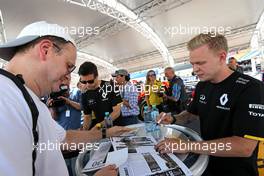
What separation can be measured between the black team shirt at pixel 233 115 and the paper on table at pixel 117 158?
56 centimetres

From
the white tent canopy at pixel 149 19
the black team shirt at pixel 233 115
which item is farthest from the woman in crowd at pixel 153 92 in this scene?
the white tent canopy at pixel 149 19

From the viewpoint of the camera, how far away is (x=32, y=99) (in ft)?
1.98

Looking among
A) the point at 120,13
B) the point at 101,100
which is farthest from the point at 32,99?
the point at 120,13

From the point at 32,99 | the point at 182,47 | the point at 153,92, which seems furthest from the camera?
the point at 182,47

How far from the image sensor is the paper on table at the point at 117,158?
1117 mm

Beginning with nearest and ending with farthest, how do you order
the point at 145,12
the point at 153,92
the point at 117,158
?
1. the point at 117,158
2. the point at 153,92
3. the point at 145,12

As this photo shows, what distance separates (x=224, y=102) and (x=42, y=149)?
1.04m

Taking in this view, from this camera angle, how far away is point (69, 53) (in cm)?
84

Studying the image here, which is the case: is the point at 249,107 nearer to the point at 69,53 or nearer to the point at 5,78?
the point at 69,53

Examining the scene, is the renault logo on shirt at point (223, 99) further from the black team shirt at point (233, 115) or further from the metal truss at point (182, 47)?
the metal truss at point (182, 47)

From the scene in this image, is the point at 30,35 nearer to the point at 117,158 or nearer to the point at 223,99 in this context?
the point at 117,158

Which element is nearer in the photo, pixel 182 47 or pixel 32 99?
pixel 32 99

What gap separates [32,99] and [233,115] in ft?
3.44

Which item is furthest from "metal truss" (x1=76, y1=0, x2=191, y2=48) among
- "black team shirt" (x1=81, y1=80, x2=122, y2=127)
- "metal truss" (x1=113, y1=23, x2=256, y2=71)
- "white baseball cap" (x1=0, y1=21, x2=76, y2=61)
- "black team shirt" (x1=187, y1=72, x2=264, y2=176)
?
"white baseball cap" (x1=0, y1=21, x2=76, y2=61)
